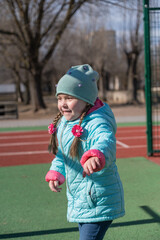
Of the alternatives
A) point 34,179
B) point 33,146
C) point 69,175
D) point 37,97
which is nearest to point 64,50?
point 37,97

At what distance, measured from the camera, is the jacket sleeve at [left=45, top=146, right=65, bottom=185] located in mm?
2498

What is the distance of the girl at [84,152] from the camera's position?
2.33 metres

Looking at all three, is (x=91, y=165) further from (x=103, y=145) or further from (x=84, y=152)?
(x=84, y=152)

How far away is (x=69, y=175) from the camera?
2.46 metres

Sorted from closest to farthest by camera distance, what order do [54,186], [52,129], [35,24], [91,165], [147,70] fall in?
[91,165] → [54,186] → [52,129] → [147,70] → [35,24]

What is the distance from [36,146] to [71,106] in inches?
304

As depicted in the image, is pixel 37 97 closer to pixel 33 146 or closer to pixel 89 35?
pixel 33 146

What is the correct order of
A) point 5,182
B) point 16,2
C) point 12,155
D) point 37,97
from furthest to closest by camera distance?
1. point 37,97
2. point 16,2
3. point 12,155
4. point 5,182

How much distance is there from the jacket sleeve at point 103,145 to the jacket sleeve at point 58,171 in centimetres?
38

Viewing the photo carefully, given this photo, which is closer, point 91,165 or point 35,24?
point 91,165

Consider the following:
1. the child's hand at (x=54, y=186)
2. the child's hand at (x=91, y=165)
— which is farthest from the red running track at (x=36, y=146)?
the child's hand at (x=91, y=165)

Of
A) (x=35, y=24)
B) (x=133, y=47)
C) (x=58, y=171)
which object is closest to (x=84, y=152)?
(x=58, y=171)

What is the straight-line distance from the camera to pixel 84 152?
237 centimetres

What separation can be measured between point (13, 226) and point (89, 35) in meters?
35.5
